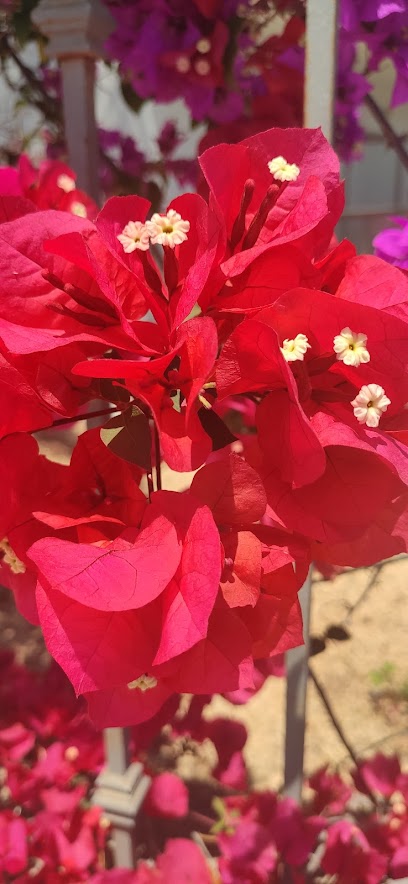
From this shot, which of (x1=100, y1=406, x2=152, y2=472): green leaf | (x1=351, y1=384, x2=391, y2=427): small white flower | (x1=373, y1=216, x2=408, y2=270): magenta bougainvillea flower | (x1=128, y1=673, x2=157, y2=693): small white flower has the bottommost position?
(x1=128, y1=673, x2=157, y2=693): small white flower

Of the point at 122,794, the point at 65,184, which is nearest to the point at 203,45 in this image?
the point at 65,184

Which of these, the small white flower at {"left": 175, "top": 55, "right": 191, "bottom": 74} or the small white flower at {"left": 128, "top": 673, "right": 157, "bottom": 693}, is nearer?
the small white flower at {"left": 128, "top": 673, "right": 157, "bottom": 693}

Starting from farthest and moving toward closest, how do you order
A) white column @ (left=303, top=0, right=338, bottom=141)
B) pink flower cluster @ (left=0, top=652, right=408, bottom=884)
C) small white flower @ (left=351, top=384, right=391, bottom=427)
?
pink flower cluster @ (left=0, top=652, right=408, bottom=884) < white column @ (left=303, top=0, right=338, bottom=141) < small white flower @ (left=351, top=384, right=391, bottom=427)

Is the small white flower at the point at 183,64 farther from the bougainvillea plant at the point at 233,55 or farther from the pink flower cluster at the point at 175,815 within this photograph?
the pink flower cluster at the point at 175,815

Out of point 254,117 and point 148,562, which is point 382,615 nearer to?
point 254,117

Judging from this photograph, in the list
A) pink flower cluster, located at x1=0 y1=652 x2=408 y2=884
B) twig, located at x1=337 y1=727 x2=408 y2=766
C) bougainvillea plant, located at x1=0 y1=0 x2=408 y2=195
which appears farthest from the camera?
twig, located at x1=337 y1=727 x2=408 y2=766

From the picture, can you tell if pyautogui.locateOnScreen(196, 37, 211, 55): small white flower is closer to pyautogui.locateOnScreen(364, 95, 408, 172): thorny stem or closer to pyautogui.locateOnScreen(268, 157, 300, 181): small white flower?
pyautogui.locateOnScreen(364, 95, 408, 172): thorny stem

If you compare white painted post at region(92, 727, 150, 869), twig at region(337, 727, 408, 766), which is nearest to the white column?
white painted post at region(92, 727, 150, 869)
